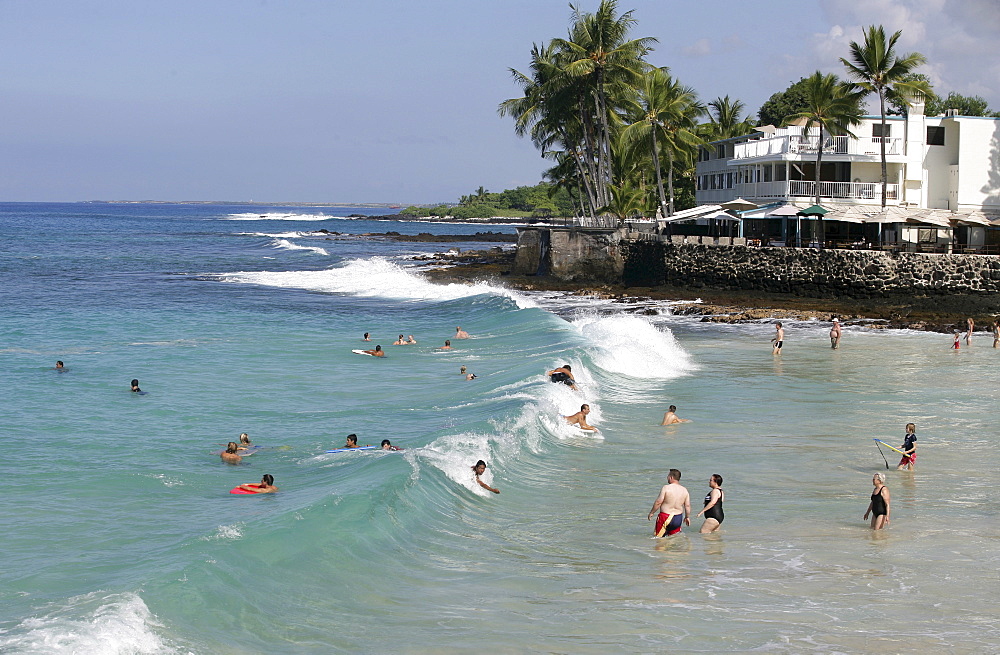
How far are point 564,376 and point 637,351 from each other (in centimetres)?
629

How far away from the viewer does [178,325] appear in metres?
34.0

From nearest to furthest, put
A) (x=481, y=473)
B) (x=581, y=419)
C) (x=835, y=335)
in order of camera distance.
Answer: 1. (x=481, y=473)
2. (x=581, y=419)
3. (x=835, y=335)

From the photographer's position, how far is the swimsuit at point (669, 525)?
1199cm

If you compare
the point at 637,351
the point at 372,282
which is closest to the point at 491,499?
the point at 637,351

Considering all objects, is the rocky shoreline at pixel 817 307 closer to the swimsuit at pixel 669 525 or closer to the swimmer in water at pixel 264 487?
the swimsuit at pixel 669 525

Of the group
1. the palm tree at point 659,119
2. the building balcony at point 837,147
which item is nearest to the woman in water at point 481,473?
the building balcony at point 837,147

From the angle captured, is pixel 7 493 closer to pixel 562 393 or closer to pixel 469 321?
pixel 562 393

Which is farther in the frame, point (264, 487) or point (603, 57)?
point (603, 57)

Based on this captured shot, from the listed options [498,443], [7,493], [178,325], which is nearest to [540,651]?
[498,443]

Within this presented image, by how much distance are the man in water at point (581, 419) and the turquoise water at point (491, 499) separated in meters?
0.55

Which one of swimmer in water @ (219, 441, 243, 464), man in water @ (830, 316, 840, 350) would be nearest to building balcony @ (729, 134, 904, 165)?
man in water @ (830, 316, 840, 350)

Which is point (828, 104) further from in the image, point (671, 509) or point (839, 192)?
point (671, 509)

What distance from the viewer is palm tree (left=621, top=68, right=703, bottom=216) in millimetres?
50250

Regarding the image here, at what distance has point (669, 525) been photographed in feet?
39.3
